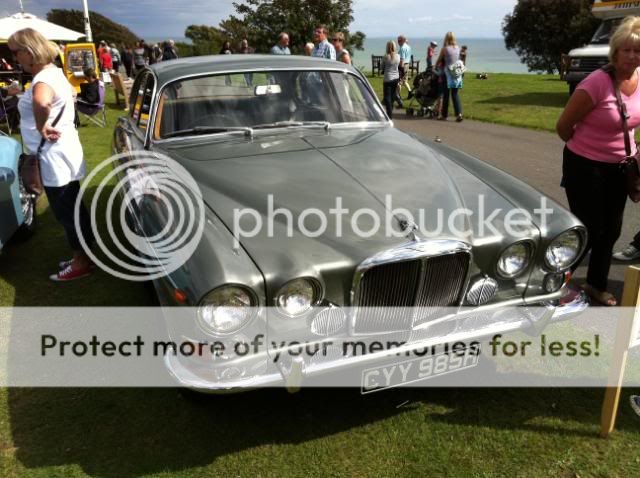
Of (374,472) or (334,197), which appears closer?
(374,472)

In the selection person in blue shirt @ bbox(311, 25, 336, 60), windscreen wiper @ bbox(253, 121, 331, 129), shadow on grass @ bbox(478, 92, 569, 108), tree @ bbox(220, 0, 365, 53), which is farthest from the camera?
tree @ bbox(220, 0, 365, 53)

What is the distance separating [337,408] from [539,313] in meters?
1.23

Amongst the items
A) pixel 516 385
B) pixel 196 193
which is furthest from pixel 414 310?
pixel 196 193

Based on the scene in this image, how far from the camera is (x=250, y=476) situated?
94.6 inches

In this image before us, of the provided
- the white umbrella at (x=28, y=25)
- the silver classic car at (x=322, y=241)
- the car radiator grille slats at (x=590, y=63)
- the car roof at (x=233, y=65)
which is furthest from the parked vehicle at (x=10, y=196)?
the white umbrella at (x=28, y=25)

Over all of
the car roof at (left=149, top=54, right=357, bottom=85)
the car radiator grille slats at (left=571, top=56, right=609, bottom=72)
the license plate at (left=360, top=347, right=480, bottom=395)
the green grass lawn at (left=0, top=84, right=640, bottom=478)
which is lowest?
the green grass lawn at (left=0, top=84, right=640, bottom=478)

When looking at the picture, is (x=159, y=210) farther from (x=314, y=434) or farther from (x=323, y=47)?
(x=323, y=47)

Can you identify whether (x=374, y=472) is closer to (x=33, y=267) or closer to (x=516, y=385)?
(x=516, y=385)

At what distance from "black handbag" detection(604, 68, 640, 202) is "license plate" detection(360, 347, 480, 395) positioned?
68.3 inches

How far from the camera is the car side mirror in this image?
14.1ft

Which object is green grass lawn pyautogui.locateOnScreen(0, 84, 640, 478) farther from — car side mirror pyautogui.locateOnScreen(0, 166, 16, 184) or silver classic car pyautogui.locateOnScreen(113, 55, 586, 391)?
car side mirror pyautogui.locateOnScreen(0, 166, 16, 184)

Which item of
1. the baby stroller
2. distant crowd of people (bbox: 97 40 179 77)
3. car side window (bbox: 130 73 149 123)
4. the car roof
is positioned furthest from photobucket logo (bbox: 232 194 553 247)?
distant crowd of people (bbox: 97 40 179 77)

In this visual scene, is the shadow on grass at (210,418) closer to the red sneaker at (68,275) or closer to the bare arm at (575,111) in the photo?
the red sneaker at (68,275)

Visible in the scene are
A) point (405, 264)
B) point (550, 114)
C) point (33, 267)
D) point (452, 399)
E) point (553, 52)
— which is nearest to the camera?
point (405, 264)
